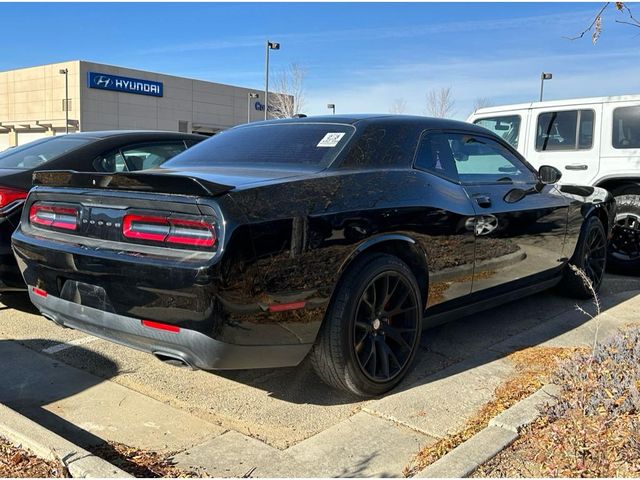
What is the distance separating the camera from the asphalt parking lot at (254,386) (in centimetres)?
301

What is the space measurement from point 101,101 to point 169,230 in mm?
41260

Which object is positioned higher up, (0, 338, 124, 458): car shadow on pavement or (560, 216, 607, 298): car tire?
(560, 216, 607, 298): car tire

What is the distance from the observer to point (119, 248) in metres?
2.80

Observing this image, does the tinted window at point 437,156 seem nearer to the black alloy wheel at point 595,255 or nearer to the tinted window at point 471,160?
the tinted window at point 471,160

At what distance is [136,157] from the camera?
518 cm

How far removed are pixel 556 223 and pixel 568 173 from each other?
94.4 inches

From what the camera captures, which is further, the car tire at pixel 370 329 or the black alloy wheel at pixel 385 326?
the black alloy wheel at pixel 385 326

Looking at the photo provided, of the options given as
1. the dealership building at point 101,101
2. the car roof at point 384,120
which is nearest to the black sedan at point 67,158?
the car roof at point 384,120

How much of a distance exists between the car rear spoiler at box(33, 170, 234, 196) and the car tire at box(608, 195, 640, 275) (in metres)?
5.27

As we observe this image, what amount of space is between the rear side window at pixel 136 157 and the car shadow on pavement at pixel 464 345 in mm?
2214

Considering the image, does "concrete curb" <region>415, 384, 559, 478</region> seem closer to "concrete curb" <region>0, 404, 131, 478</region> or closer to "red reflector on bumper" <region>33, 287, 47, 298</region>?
"concrete curb" <region>0, 404, 131, 478</region>

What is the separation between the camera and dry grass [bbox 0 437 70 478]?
233 centimetres

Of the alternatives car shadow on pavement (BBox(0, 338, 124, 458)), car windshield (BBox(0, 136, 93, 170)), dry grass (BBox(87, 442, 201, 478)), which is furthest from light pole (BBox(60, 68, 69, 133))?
dry grass (BBox(87, 442, 201, 478))

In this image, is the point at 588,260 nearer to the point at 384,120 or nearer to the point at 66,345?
the point at 384,120
